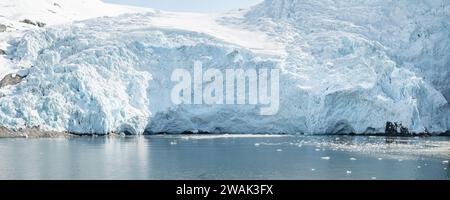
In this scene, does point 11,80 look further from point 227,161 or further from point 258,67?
point 227,161

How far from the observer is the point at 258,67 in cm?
4588

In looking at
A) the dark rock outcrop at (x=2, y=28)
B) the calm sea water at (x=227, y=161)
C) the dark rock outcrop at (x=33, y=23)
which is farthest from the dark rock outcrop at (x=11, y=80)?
the dark rock outcrop at (x=33, y=23)

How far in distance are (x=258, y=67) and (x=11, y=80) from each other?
55.0 feet

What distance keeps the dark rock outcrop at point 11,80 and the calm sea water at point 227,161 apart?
35.0 ft

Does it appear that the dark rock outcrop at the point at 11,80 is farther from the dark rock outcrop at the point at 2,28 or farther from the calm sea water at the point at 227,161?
the calm sea water at the point at 227,161

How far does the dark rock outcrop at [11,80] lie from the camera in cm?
4309

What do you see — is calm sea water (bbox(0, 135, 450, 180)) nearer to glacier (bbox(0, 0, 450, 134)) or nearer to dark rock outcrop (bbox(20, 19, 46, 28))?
glacier (bbox(0, 0, 450, 134))

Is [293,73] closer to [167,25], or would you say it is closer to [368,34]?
[368,34]

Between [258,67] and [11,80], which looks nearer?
[11,80]

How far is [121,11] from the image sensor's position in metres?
76.2

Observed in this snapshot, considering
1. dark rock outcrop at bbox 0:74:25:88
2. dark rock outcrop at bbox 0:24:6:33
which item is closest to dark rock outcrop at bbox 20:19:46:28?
dark rock outcrop at bbox 0:24:6:33

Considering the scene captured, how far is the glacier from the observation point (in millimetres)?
41844

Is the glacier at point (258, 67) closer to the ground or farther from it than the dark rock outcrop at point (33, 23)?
closer to the ground

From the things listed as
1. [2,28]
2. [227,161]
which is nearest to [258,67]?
[227,161]
